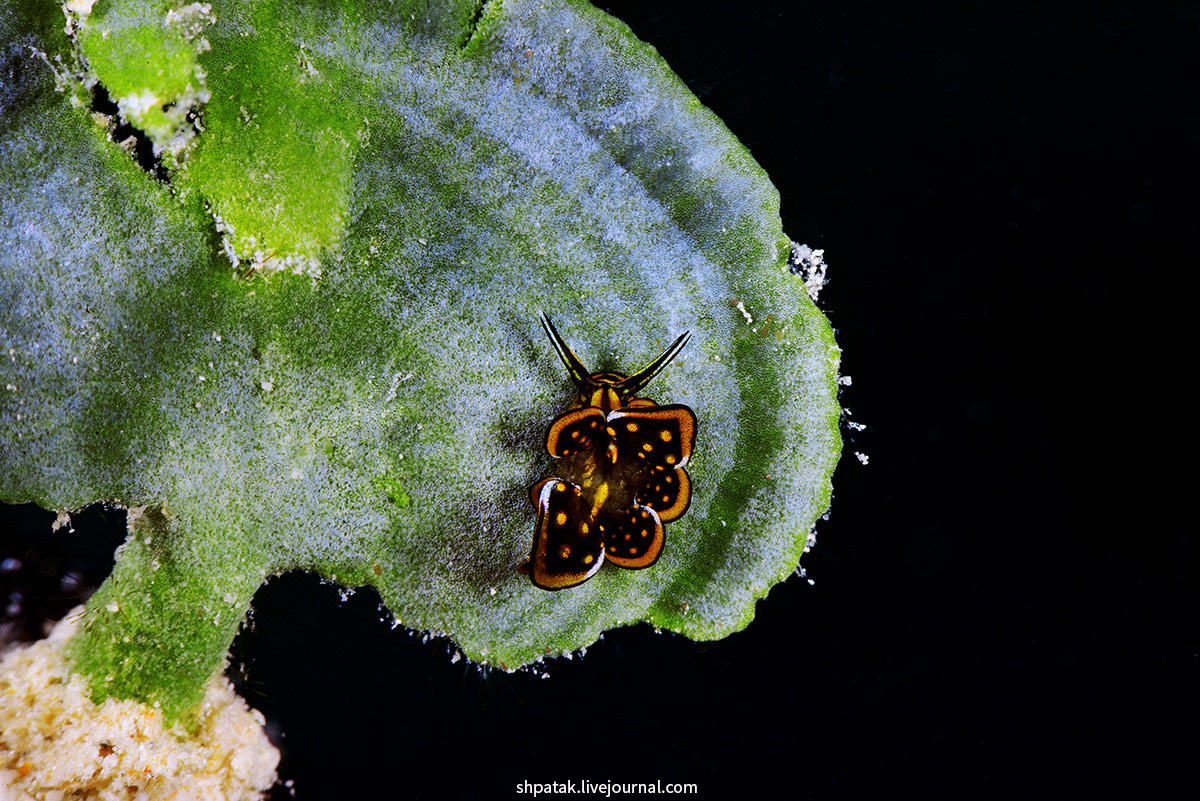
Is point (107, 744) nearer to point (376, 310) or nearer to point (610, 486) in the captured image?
point (376, 310)

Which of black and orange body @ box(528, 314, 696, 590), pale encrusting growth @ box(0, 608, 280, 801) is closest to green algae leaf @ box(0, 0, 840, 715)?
pale encrusting growth @ box(0, 608, 280, 801)

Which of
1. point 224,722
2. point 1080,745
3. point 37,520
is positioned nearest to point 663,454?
point 224,722

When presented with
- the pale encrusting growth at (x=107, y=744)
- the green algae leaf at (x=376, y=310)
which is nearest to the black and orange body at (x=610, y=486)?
the green algae leaf at (x=376, y=310)

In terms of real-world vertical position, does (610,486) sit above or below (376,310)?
below

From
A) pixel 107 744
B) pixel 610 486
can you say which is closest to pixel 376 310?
pixel 610 486

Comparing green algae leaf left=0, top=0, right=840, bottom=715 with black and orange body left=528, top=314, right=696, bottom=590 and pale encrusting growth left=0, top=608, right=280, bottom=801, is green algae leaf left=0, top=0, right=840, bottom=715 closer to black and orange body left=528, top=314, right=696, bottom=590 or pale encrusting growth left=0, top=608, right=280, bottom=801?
pale encrusting growth left=0, top=608, right=280, bottom=801

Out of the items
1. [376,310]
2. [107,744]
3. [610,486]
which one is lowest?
[107,744]
